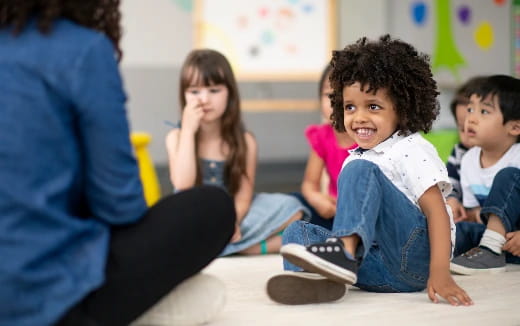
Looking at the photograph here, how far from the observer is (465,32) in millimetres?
4891

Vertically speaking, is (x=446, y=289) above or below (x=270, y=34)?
below

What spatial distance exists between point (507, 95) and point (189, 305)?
3.89 ft

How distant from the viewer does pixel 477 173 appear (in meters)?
1.98

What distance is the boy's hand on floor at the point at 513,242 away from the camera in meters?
1.75

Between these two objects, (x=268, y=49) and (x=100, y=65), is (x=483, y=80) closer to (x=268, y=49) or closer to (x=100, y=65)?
(x=100, y=65)

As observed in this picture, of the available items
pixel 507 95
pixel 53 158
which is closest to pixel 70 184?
pixel 53 158

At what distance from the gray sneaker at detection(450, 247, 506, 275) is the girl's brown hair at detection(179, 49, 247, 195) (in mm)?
805

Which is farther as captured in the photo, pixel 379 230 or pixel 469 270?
pixel 469 270

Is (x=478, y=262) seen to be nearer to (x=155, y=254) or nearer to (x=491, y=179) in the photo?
(x=491, y=179)

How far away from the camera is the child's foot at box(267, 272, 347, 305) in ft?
4.20

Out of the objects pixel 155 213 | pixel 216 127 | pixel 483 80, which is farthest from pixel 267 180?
pixel 155 213

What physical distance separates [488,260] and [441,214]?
1.65 ft

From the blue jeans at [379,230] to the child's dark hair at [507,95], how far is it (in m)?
0.69

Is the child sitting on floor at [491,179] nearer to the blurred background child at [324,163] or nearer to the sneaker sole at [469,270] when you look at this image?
the sneaker sole at [469,270]
